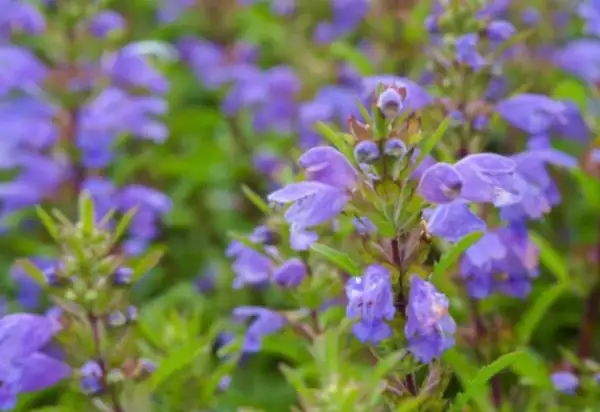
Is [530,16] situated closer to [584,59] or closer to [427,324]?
[584,59]

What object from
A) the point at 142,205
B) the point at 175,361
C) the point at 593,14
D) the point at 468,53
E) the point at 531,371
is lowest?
the point at 142,205

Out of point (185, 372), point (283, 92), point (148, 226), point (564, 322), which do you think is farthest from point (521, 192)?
point (283, 92)

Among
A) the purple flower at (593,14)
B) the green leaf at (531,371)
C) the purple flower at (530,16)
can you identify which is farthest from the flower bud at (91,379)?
the purple flower at (530,16)

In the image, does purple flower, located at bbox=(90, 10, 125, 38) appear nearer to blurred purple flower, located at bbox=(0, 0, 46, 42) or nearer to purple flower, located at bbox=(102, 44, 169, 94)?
purple flower, located at bbox=(102, 44, 169, 94)

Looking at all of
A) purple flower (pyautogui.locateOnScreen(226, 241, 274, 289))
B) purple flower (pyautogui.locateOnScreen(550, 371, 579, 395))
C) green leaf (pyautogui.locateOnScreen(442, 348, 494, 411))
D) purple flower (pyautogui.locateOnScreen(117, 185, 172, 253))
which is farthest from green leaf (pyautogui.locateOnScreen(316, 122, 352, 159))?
purple flower (pyautogui.locateOnScreen(117, 185, 172, 253))

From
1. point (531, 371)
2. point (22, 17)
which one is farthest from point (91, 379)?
point (22, 17)

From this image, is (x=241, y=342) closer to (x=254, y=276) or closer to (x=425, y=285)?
(x=254, y=276)

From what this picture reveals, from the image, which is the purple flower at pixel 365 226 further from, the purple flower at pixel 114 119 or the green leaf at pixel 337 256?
the purple flower at pixel 114 119
